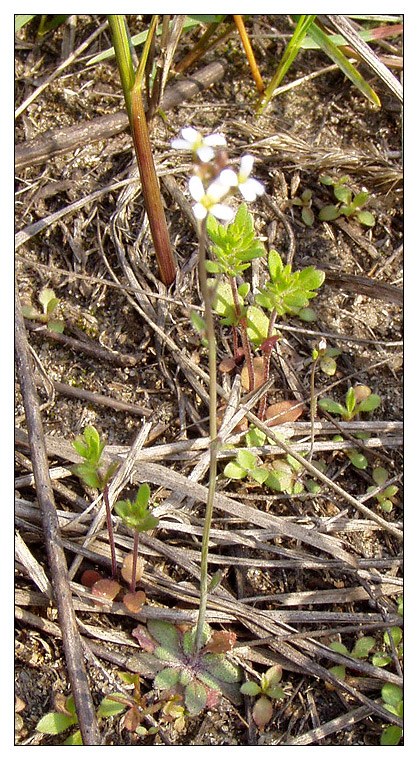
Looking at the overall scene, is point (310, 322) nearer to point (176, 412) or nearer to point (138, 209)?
point (176, 412)

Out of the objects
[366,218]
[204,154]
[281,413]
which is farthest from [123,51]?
[281,413]

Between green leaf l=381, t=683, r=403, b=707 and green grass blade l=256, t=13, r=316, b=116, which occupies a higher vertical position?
green grass blade l=256, t=13, r=316, b=116

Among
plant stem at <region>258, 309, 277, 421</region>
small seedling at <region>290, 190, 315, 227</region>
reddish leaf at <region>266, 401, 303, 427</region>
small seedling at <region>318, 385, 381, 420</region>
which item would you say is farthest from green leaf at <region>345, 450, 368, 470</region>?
small seedling at <region>290, 190, 315, 227</region>

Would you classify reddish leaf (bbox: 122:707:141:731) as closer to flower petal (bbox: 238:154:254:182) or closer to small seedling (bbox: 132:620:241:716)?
small seedling (bbox: 132:620:241:716)

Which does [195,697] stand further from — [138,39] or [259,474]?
[138,39]

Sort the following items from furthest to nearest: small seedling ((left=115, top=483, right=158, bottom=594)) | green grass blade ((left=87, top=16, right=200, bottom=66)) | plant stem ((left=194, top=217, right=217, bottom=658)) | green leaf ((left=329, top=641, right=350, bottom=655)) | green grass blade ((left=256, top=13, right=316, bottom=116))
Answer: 1. green grass blade ((left=87, top=16, right=200, bottom=66))
2. green grass blade ((left=256, top=13, right=316, bottom=116))
3. green leaf ((left=329, top=641, right=350, bottom=655))
4. small seedling ((left=115, top=483, right=158, bottom=594))
5. plant stem ((left=194, top=217, right=217, bottom=658))

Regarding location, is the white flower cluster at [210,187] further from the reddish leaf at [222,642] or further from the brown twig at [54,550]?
the reddish leaf at [222,642]
